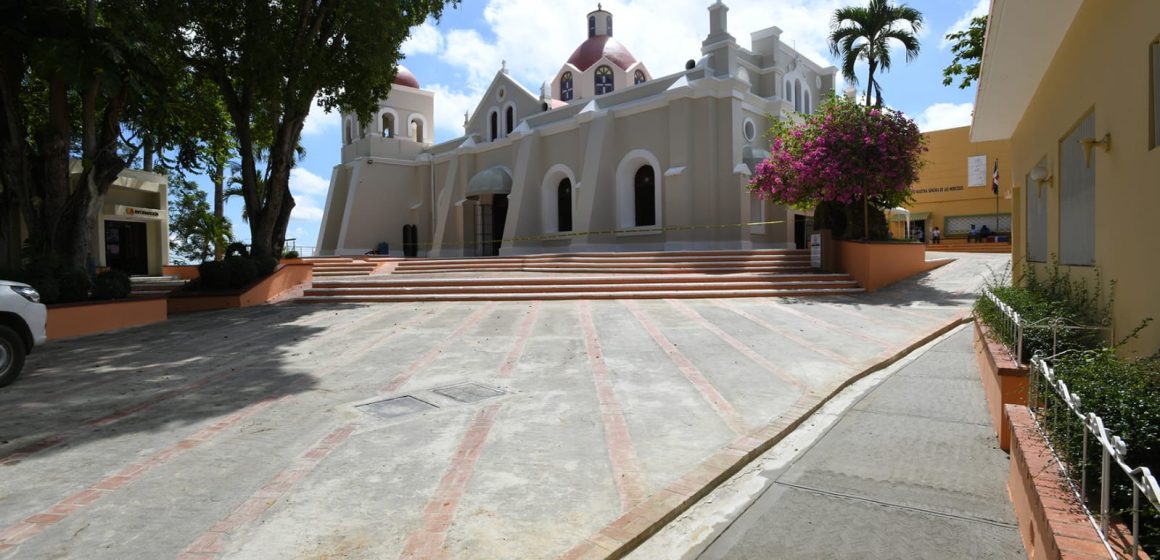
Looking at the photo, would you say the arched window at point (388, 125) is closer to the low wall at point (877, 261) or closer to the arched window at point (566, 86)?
the arched window at point (566, 86)

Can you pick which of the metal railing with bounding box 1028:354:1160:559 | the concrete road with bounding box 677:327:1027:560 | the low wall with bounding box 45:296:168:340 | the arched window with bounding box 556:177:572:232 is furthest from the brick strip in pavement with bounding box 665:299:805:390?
the arched window with bounding box 556:177:572:232

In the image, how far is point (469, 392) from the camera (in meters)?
5.94

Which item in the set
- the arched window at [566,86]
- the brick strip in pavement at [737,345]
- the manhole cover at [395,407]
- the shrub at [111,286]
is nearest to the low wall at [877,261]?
the brick strip in pavement at [737,345]

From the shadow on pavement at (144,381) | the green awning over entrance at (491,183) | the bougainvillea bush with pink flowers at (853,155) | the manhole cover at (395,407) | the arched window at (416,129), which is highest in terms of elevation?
the arched window at (416,129)

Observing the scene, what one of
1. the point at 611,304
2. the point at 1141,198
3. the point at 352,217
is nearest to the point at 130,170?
the point at 352,217

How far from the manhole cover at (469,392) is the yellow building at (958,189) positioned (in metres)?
30.4

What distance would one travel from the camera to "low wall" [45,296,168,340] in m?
9.85

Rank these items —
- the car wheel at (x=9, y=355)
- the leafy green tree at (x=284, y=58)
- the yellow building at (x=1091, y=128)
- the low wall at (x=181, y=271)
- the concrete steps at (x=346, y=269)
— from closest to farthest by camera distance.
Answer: the yellow building at (x=1091, y=128), the car wheel at (x=9, y=355), the leafy green tree at (x=284, y=58), the concrete steps at (x=346, y=269), the low wall at (x=181, y=271)

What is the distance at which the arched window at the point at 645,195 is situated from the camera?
24.5 metres

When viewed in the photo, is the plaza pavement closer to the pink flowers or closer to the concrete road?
the concrete road

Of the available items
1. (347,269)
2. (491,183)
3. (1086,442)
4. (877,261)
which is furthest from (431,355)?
(491,183)

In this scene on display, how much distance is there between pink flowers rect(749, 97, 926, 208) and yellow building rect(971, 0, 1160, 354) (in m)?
6.12

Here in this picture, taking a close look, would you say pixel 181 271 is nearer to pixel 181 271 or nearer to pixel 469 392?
pixel 181 271

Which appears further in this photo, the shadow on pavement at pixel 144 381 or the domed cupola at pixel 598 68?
the domed cupola at pixel 598 68
